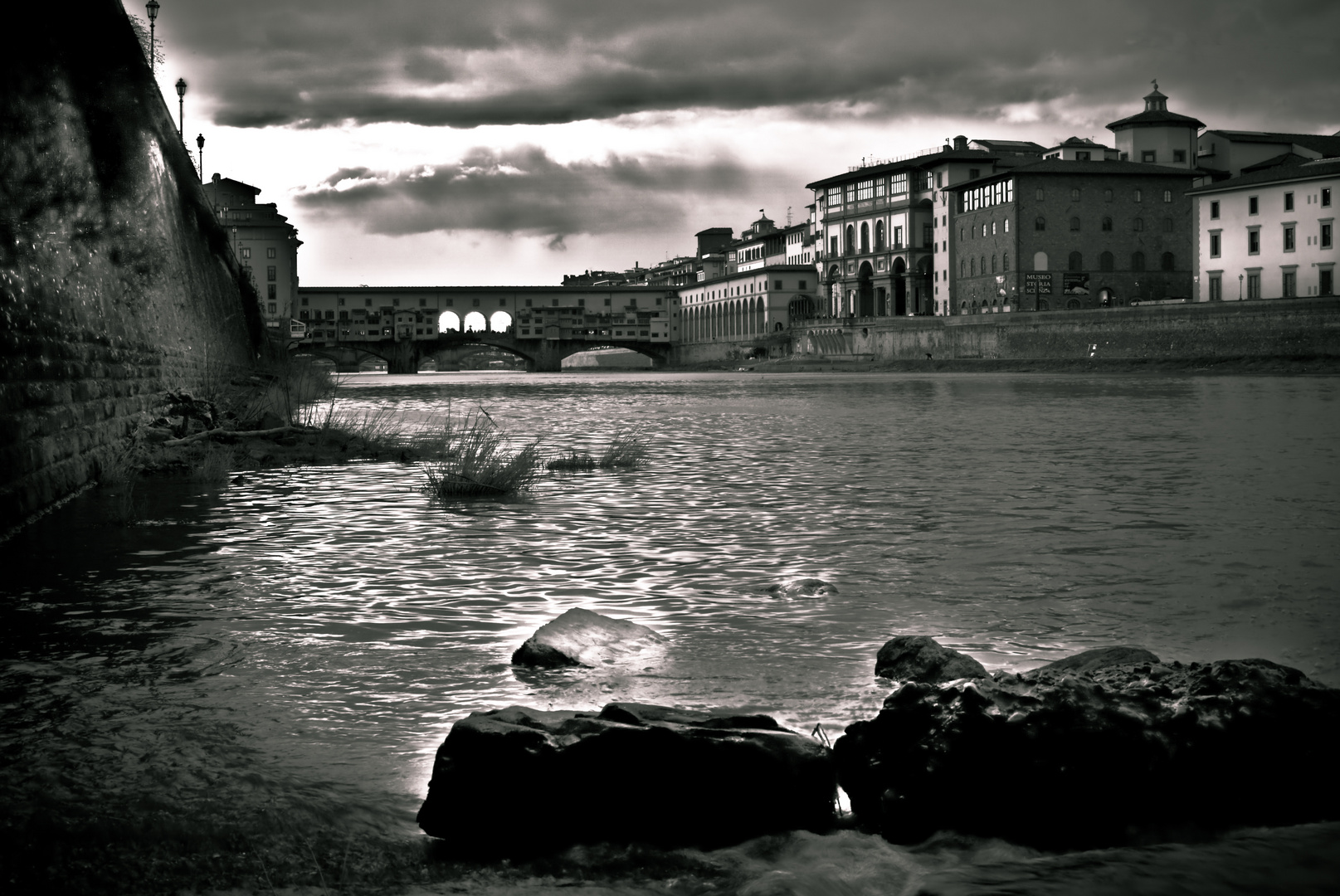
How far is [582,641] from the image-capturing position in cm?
616

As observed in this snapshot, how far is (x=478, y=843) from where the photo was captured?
3896 mm

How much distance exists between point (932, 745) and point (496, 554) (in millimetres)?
6053

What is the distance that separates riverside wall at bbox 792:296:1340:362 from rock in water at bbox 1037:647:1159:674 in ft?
198

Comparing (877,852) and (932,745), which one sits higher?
(932,745)

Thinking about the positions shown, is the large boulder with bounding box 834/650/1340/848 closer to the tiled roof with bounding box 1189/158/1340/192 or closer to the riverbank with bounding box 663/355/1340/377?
the riverbank with bounding box 663/355/1340/377

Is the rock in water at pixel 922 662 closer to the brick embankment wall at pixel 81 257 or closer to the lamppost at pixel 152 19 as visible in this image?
the brick embankment wall at pixel 81 257

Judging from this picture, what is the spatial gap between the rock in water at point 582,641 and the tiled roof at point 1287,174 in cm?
7375

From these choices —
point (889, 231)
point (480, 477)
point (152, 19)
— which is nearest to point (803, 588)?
point (480, 477)

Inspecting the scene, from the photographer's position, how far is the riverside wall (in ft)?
201

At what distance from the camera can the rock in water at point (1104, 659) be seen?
5.14m

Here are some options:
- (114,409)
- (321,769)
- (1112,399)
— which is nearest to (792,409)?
(1112,399)

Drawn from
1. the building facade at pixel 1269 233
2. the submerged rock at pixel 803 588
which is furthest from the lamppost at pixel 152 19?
the building facade at pixel 1269 233

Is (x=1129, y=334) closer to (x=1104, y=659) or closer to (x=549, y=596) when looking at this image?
(x=549, y=596)

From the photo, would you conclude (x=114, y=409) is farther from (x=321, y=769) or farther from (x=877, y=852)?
(x=877, y=852)
